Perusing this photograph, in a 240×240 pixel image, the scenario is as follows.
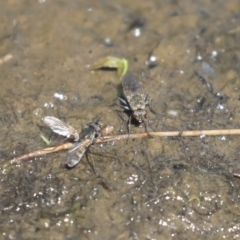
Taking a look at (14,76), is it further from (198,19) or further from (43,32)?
(198,19)

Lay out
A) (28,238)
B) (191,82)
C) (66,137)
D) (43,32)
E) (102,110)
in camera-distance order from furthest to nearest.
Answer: (43,32)
(191,82)
(102,110)
(66,137)
(28,238)

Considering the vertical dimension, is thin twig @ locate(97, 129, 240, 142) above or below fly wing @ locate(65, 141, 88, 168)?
below

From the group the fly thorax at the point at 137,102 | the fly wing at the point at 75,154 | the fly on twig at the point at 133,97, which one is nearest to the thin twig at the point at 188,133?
the fly on twig at the point at 133,97

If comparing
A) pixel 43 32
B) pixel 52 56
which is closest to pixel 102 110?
pixel 52 56

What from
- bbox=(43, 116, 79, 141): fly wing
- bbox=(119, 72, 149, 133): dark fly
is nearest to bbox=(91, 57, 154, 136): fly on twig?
bbox=(119, 72, 149, 133): dark fly

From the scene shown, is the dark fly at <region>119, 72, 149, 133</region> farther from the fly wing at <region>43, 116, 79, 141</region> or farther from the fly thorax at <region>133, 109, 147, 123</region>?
the fly wing at <region>43, 116, 79, 141</region>

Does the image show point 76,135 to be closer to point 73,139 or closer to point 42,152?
point 73,139
